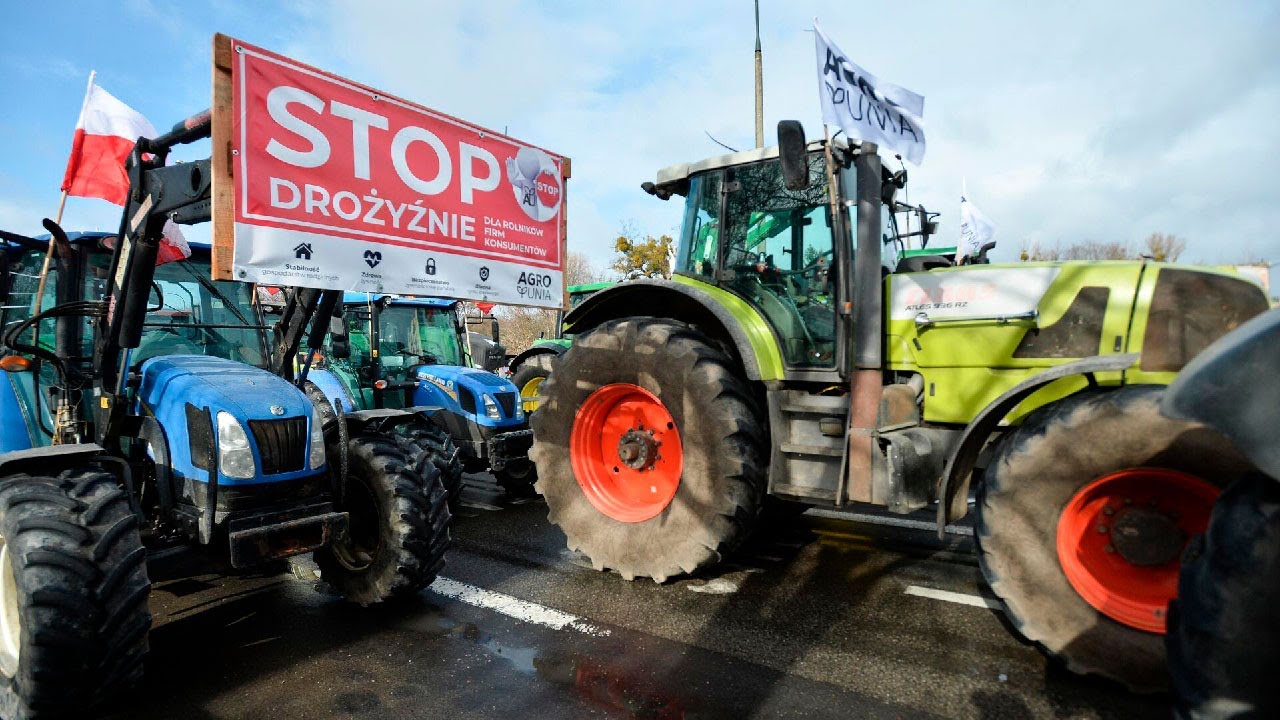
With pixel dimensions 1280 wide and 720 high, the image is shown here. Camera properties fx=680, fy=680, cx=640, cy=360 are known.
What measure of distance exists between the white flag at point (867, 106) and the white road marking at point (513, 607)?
2.99 meters

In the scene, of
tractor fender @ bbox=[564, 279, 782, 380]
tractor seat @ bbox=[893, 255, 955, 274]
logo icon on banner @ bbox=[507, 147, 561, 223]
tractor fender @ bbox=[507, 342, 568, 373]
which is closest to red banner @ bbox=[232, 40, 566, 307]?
logo icon on banner @ bbox=[507, 147, 561, 223]

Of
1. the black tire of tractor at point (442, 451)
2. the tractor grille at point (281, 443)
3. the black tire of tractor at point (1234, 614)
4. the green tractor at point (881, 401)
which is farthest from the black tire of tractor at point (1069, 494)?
the black tire of tractor at point (442, 451)

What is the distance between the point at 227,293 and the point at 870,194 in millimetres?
4095

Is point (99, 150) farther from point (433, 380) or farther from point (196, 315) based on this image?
point (433, 380)

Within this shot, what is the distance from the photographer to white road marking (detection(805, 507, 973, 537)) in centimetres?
509

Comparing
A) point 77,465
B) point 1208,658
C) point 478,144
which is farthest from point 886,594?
point 77,465

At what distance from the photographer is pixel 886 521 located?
17.5ft

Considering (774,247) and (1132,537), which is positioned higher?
(774,247)

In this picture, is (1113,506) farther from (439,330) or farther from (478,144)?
(439,330)

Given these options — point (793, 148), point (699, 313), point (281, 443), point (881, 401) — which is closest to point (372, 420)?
point (281, 443)

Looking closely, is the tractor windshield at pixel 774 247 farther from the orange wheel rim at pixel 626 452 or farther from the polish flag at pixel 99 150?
the polish flag at pixel 99 150

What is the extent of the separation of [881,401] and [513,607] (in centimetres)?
236

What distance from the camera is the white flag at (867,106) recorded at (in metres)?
3.67

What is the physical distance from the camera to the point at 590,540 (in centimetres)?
436
